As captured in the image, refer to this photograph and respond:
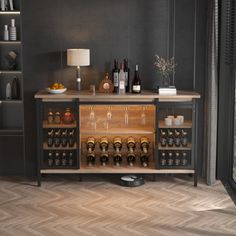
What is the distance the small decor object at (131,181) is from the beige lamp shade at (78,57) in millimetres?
1386

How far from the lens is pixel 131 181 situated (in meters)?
5.54

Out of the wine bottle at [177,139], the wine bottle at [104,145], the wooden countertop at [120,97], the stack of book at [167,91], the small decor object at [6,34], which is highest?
the small decor object at [6,34]

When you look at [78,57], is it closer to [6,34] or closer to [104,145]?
[6,34]

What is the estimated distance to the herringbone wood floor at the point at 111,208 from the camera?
14.2ft

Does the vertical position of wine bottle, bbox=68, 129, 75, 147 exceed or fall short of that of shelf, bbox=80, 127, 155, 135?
it falls short

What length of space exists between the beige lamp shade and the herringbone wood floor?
54.8 inches

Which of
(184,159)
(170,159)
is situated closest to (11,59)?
(170,159)

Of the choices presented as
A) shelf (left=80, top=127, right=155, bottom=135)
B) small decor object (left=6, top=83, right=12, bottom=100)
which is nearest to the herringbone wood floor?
shelf (left=80, top=127, right=155, bottom=135)

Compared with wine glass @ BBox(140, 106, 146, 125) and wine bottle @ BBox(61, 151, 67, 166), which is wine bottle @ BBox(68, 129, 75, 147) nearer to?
wine bottle @ BBox(61, 151, 67, 166)

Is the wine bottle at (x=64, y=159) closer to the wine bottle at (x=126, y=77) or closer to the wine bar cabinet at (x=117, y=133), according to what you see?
the wine bar cabinet at (x=117, y=133)

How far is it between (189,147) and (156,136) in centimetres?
→ 40

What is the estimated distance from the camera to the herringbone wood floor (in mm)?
4336

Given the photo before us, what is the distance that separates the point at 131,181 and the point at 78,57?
59.8 inches

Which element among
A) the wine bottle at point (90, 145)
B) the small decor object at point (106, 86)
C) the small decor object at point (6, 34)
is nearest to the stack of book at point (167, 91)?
the small decor object at point (106, 86)
